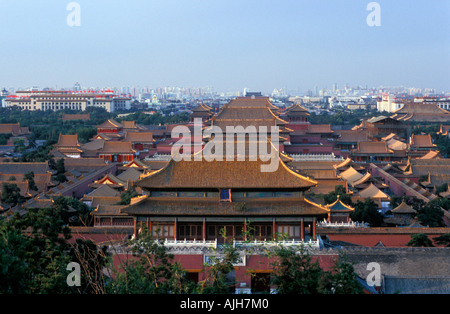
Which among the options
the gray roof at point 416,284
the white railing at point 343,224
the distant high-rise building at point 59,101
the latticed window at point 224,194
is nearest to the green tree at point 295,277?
the gray roof at point 416,284

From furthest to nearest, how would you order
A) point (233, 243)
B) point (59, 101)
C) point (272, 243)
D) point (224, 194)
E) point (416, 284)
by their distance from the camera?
point (59, 101) < point (224, 194) < point (233, 243) < point (272, 243) < point (416, 284)

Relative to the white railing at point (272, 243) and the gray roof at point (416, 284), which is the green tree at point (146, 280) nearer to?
the white railing at point (272, 243)

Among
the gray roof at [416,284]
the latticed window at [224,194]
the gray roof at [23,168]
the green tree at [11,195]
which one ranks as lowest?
the gray roof at [416,284]

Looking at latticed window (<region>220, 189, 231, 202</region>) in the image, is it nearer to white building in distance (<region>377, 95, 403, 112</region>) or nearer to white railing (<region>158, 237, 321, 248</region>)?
white railing (<region>158, 237, 321, 248</region>)

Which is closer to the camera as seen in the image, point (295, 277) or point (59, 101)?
point (295, 277)

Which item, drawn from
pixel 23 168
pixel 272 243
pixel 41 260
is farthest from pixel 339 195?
pixel 23 168

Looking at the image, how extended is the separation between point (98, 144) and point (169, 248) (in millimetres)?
33702

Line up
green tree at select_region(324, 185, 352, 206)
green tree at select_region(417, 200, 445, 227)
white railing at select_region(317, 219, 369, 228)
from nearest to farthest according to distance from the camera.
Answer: white railing at select_region(317, 219, 369, 228), green tree at select_region(417, 200, 445, 227), green tree at select_region(324, 185, 352, 206)

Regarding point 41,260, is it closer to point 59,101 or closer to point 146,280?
point 146,280

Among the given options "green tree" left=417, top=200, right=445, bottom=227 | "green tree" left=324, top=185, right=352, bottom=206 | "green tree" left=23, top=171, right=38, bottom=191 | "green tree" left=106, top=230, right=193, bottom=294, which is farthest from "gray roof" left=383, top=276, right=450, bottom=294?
"green tree" left=23, top=171, right=38, bottom=191

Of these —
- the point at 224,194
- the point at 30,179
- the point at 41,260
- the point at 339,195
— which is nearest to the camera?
the point at 41,260
